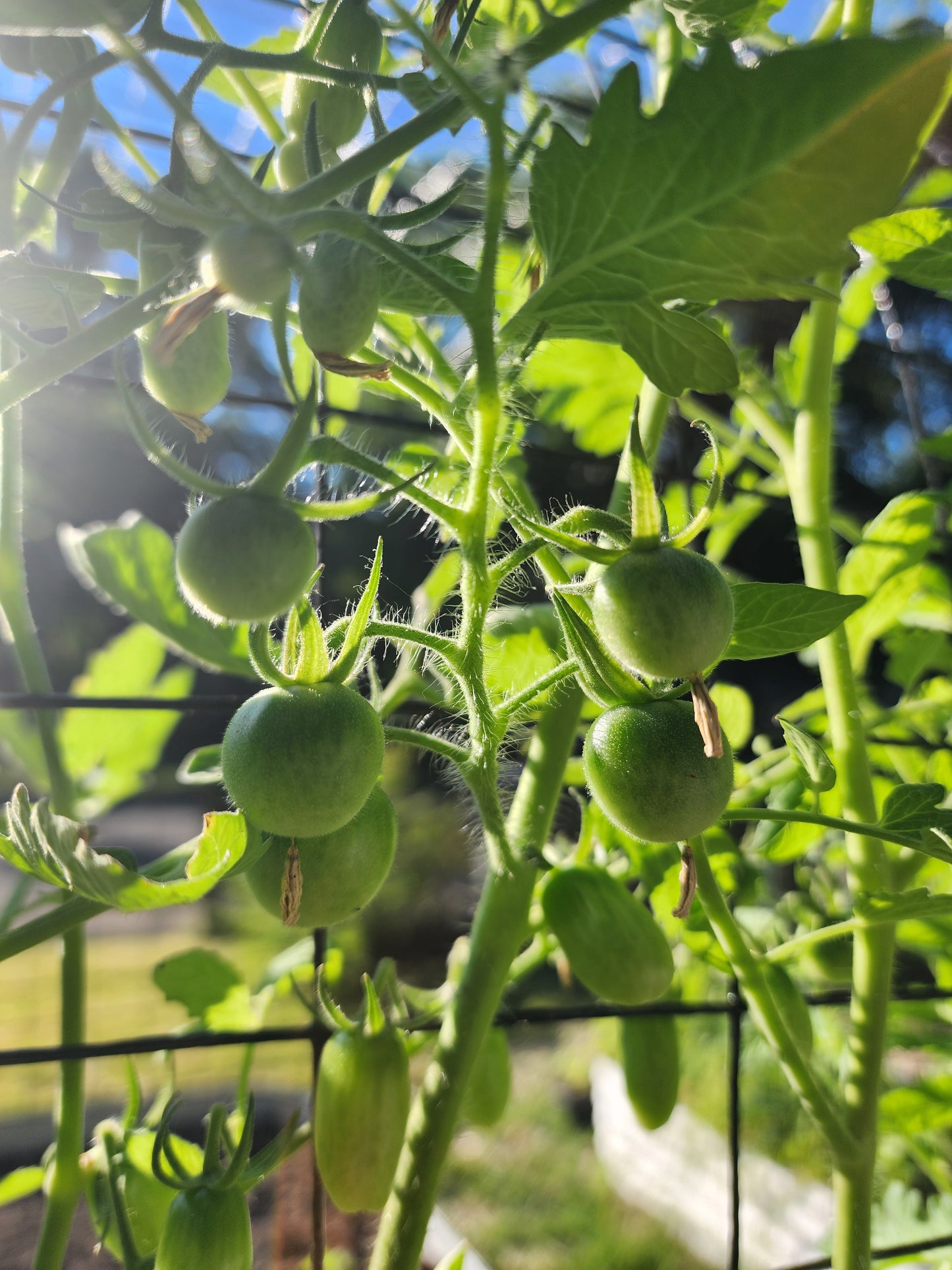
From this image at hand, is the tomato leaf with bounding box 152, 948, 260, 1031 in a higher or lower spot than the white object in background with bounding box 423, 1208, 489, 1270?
higher

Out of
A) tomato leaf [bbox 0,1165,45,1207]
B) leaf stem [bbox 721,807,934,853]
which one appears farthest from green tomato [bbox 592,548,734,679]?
tomato leaf [bbox 0,1165,45,1207]

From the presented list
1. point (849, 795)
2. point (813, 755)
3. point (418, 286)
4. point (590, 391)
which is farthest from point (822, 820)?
point (590, 391)

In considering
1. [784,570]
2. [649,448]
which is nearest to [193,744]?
[784,570]

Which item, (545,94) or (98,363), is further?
(98,363)

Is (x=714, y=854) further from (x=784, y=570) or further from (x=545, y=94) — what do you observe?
(x=784, y=570)

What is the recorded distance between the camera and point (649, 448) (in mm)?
375

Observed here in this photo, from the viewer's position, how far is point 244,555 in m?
0.19

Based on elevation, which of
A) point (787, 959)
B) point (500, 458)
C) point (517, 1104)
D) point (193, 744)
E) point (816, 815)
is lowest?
point (517, 1104)

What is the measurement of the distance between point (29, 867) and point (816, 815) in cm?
26

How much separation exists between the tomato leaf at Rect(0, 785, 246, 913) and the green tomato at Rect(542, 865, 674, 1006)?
0.16 meters

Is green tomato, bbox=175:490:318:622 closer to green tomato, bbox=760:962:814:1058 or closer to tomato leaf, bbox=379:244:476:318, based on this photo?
tomato leaf, bbox=379:244:476:318

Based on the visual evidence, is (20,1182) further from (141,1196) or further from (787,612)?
(787,612)

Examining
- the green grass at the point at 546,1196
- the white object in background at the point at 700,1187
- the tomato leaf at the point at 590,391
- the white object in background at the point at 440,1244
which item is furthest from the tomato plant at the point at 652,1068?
the green grass at the point at 546,1196

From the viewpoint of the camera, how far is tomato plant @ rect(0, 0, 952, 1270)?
0.61 ft
